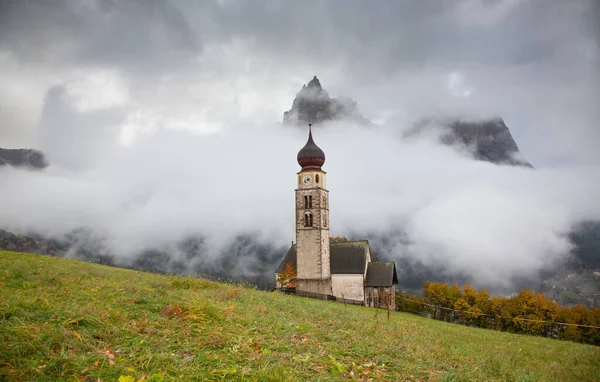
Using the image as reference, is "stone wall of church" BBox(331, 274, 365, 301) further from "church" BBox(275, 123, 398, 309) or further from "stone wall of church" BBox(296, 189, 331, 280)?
"stone wall of church" BBox(296, 189, 331, 280)


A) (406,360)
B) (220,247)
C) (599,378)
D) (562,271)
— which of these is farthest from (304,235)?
(562,271)

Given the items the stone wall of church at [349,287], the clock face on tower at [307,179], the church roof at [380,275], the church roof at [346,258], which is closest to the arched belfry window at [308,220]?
the clock face on tower at [307,179]

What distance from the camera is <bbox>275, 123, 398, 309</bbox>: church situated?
45875mm

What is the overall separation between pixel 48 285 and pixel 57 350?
728cm

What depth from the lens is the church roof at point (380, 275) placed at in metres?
47.4

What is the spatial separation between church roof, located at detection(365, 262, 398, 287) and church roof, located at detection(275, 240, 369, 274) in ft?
7.31

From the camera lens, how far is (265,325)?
1069 centimetres

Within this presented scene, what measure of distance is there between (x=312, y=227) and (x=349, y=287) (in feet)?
29.0

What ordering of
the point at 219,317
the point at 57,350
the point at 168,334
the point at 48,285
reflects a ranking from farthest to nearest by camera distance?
the point at 48,285, the point at 219,317, the point at 168,334, the point at 57,350

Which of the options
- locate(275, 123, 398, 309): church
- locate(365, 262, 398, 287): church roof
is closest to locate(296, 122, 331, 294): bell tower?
locate(275, 123, 398, 309): church

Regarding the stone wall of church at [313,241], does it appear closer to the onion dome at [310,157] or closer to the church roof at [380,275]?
the onion dome at [310,157]

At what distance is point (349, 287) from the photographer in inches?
1855

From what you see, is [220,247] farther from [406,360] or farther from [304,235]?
[406,360]

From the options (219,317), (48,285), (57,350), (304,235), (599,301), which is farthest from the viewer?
(599,301)
